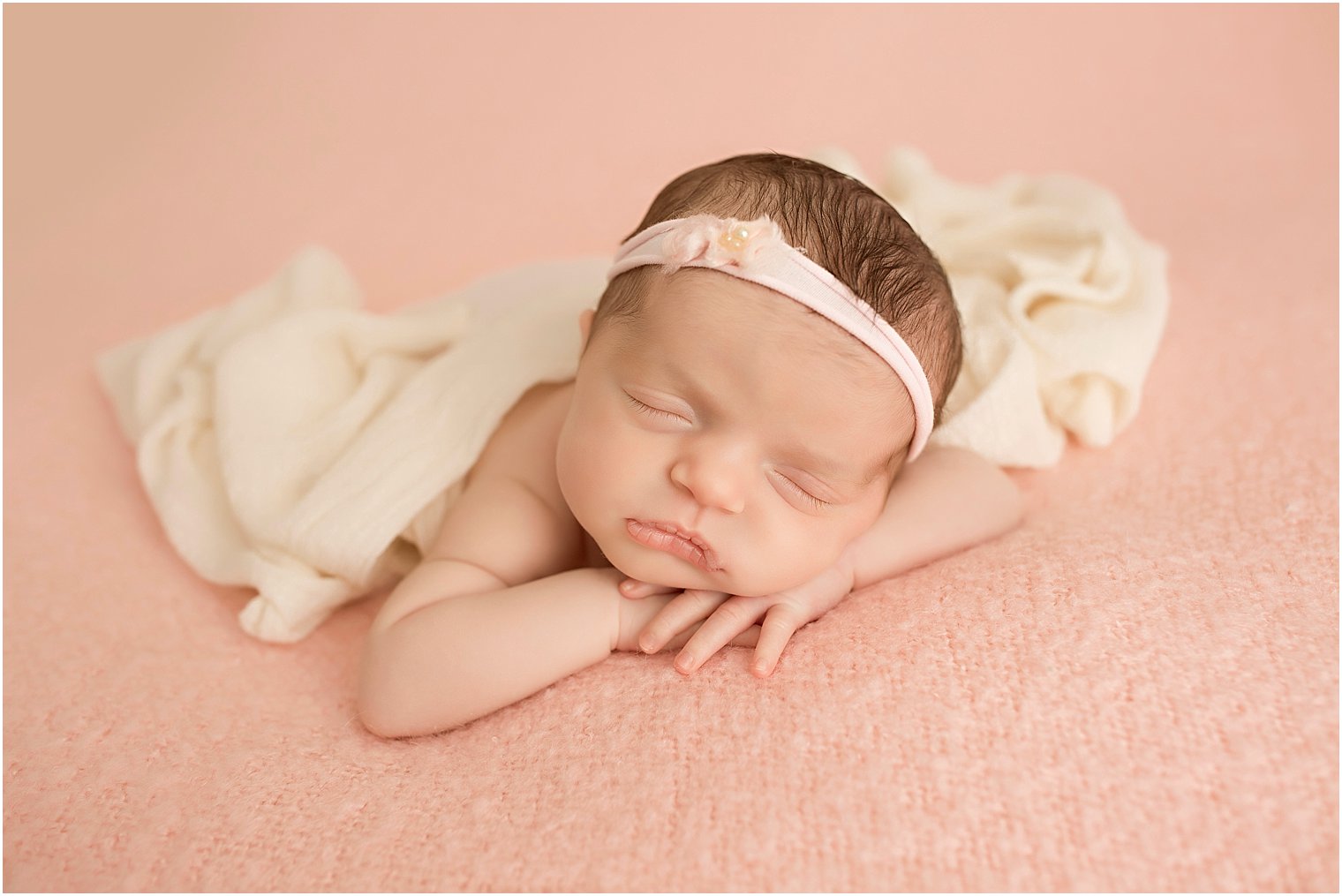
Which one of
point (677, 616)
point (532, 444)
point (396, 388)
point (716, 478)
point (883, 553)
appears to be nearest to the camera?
point (716, 478)

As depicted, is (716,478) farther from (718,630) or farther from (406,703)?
(406,703)

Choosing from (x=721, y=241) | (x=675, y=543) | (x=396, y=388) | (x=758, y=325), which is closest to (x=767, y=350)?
(x=758, y=325)

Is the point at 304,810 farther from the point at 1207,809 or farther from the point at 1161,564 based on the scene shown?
the point at 1161,564

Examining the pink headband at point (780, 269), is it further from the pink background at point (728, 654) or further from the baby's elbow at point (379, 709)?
the baby's elbow at point (379, 709)

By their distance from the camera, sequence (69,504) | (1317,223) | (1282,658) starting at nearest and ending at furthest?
(1282,658), (69,504), (1317,223)

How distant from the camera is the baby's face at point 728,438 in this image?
119cm

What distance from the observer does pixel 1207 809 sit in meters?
0.93

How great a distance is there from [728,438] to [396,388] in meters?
0.72

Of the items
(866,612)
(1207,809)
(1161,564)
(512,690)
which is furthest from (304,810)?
(1161,564)

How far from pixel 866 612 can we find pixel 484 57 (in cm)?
241

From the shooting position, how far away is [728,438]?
120 cm

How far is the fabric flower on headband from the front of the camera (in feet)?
3.95

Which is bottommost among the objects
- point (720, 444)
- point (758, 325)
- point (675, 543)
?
point (675, 543)

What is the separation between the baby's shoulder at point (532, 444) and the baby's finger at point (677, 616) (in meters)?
0.27
